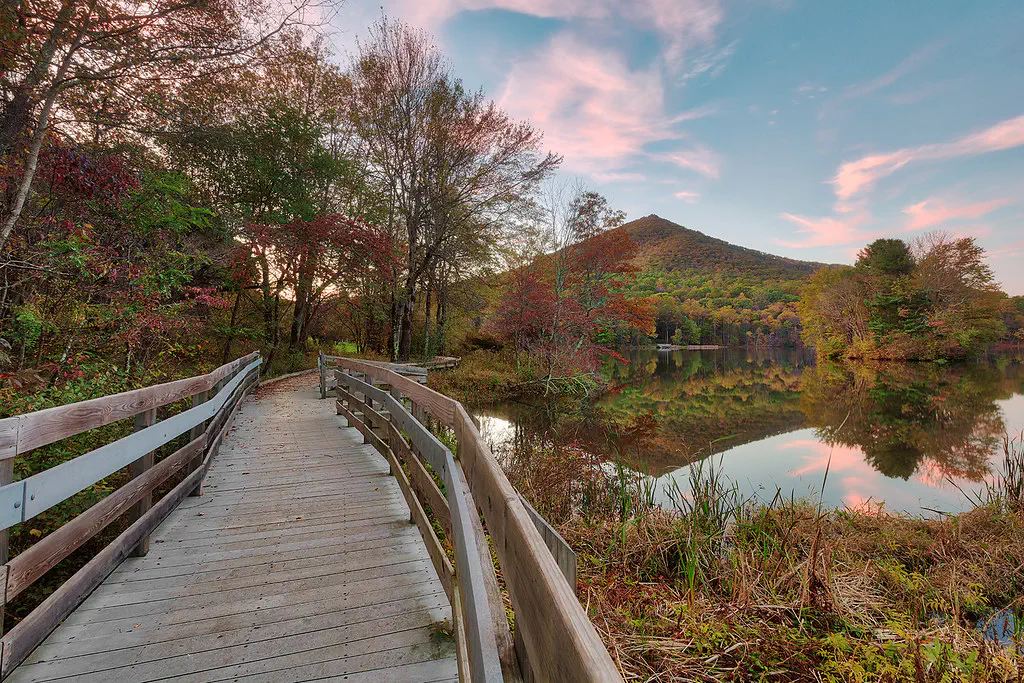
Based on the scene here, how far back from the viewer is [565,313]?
16.5m

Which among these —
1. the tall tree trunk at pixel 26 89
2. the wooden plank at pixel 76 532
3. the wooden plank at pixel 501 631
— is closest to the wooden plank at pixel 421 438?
the wooden plank at pixel 501 631

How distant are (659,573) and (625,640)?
1.65 metres

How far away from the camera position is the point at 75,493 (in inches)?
82.0

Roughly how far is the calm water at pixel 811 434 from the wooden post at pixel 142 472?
204 inches

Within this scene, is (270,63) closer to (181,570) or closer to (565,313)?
(181,570)

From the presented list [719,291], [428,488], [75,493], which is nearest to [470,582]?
[428,488]

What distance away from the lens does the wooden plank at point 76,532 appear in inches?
68.3

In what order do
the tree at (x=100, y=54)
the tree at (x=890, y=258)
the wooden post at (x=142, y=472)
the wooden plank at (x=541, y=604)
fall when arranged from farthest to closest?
the tree at (x=890, y=258), the tree at (x=100, y=54), the wooden post at (x=142, y=472), the wooden plank at (x=541, y=604)

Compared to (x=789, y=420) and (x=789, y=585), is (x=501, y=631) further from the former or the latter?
(x=789, y=420)

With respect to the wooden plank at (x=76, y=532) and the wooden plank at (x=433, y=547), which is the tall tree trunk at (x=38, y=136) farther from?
the wooden plank at (x=433, y=547)

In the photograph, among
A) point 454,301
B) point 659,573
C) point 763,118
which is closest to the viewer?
point 659,573

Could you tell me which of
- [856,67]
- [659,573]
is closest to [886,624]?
[659,573]

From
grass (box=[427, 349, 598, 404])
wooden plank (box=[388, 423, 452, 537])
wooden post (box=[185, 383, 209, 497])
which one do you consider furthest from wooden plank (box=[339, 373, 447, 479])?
grass (box=[427, 349, 598, 404])

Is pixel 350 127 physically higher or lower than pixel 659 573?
higher
